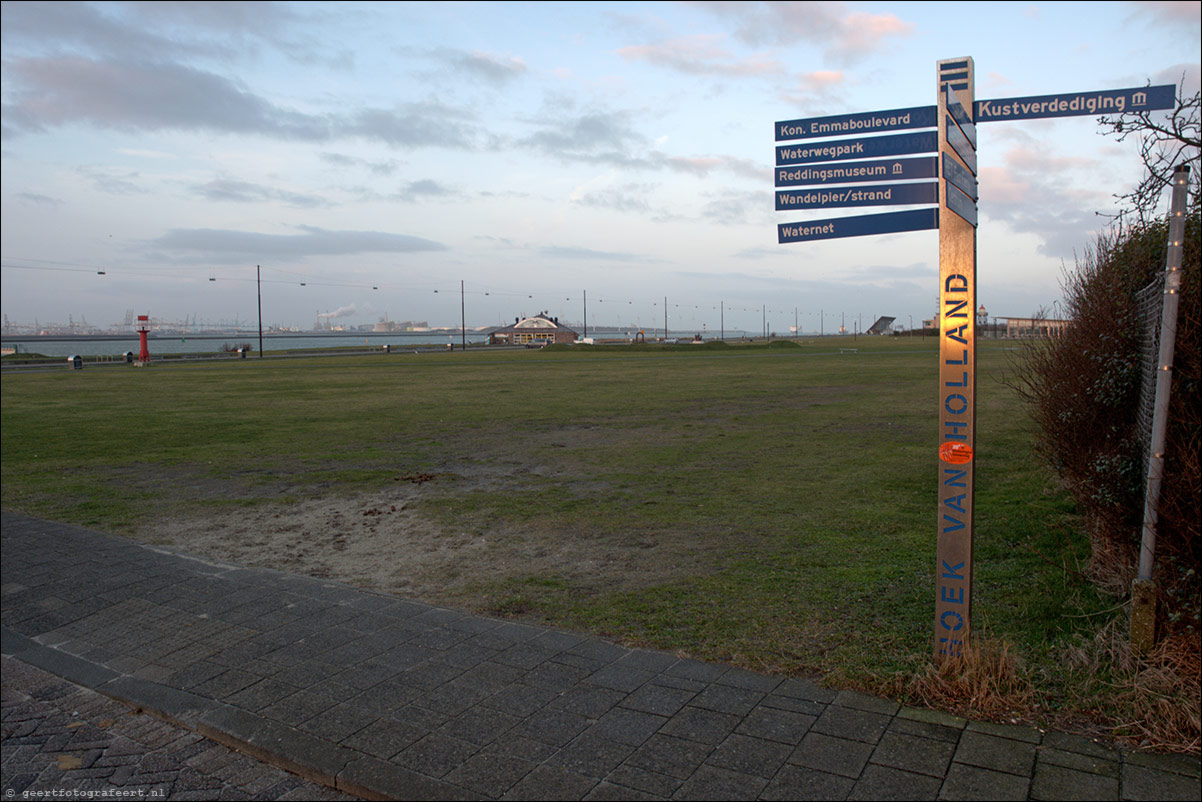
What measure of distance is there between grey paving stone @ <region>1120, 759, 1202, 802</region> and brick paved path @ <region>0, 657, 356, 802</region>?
2.97m

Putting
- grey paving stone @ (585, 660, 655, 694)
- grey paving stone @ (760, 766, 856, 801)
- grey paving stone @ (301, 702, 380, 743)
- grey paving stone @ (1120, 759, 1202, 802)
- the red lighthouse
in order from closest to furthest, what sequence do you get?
1. grey paving stone @ (1120, 759, 1202, 802)
2. grey paving stone @ (760, 766, 856, 801)
3. grey paving stone @ (301, 702, 380, 743)
4. grey paving stone @ (585, 660, 655, 694)
5. the red lighthouse

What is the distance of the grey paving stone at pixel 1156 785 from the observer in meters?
2.92

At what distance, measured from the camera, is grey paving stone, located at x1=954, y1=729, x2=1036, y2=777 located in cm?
317

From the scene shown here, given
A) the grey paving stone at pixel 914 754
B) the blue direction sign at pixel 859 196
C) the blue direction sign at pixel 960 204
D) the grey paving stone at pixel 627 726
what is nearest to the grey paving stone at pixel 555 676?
the grey paving stone at pixel 627 726

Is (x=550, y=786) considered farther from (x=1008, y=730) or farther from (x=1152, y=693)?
(x=1152, y=693)

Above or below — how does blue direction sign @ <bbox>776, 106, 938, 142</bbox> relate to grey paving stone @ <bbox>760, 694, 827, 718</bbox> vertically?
above

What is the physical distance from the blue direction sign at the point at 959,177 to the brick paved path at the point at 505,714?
7.93ft

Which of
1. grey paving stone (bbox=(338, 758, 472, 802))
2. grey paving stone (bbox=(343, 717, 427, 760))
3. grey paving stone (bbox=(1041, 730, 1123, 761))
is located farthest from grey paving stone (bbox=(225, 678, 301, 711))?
grey paving stone (bbox=(1041, 730, 1123, 761))

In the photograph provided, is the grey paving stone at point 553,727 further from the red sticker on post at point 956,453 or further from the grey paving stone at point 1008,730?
the red sticker on post at point 956,453

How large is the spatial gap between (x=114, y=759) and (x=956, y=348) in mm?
4293

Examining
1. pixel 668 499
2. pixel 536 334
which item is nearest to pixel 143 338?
pixel 668 499

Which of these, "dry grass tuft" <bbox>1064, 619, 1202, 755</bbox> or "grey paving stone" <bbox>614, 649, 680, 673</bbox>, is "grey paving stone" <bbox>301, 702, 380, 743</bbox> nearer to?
"grey paving stone" <bbox>614, 649, 680, 673</bbox>

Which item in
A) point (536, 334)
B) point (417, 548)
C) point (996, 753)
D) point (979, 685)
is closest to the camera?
point (996, 753)

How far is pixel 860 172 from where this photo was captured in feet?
13.4
